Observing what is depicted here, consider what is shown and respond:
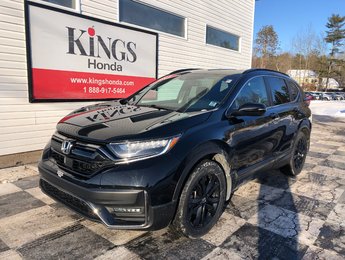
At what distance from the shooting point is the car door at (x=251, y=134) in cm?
340

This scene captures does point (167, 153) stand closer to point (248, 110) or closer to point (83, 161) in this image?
point (83, 161)

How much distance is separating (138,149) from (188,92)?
148cm

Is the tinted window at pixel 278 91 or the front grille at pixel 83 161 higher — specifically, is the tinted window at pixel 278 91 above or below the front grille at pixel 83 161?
above

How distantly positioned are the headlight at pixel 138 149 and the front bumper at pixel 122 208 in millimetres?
284

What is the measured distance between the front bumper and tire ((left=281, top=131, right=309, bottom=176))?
304 centimetres

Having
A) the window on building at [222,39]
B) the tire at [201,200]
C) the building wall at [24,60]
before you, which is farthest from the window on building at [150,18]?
the tire at [201,200]

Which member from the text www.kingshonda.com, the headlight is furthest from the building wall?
the headlight

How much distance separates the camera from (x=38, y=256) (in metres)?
2.70

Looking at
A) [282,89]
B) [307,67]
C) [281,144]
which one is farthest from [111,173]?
[307,67]

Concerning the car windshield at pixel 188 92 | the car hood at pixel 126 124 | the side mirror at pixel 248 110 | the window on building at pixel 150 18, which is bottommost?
the car hood at pixel 126 124

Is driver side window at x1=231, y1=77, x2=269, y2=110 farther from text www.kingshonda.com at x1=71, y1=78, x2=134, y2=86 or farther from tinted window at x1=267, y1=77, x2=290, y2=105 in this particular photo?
text www.kingshonda.com at x1=71, y1=78, x2=134, y2=86

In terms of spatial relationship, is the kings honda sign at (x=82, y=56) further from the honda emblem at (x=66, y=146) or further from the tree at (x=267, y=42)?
the tree at (x=267, y=42)

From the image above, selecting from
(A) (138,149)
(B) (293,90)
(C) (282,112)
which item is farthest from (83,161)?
(B) (293,90)

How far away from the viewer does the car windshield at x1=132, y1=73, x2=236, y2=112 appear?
3.42 m
